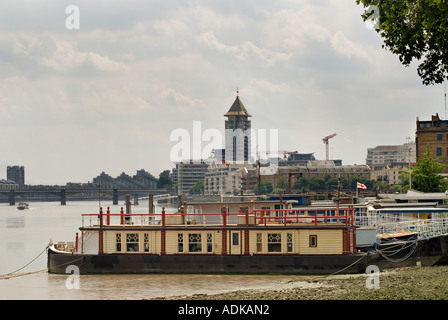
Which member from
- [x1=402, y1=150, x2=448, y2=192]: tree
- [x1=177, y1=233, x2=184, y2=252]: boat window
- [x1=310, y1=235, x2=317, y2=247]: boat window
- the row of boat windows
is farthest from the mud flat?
[x1=402, y1=150, x2=448, y2=192]: tree

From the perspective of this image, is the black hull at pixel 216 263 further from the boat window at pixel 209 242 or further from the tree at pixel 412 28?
the tree at pixel 412 28

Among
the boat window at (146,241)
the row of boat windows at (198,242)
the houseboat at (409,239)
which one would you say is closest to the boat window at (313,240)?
the row of boat windows at (198,242)

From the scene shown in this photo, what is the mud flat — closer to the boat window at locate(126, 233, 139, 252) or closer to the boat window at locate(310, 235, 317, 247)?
the boat window at locate(310, 235, 317, 247)

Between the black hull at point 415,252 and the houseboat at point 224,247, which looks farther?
the black hull at point 415,252

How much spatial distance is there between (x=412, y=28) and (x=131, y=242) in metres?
21.3

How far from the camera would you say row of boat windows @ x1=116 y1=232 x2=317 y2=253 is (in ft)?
141

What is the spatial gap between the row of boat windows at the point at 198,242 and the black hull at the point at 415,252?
406 cm

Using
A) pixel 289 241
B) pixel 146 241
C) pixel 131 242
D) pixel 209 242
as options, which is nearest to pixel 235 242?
pixel 209 242

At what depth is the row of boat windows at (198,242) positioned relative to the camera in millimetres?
43062
